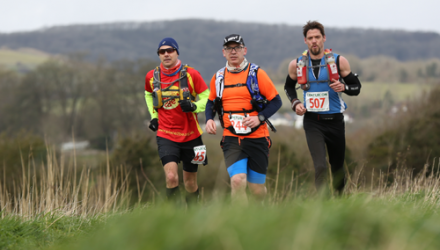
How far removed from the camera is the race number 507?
5.77 m

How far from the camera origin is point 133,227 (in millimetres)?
2256

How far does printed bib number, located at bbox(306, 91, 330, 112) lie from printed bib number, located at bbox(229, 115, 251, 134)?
92 centimetres

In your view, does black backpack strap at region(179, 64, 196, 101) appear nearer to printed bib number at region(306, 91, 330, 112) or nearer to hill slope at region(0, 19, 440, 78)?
printed bib number at region(306, 91, 330, 112)

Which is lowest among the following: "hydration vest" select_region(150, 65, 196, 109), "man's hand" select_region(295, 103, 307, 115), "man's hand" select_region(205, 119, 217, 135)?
"man's hand" select_region(205, 119, 217, 135)

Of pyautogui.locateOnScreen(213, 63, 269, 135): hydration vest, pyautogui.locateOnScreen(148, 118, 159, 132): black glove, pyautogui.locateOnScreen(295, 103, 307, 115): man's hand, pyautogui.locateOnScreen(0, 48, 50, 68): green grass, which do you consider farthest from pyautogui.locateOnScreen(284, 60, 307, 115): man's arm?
pyautogui.locateOnScreen(0, 48, 50, 68): green grass

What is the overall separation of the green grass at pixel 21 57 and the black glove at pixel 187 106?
117975mm

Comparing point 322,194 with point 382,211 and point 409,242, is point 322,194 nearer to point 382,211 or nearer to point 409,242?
point 382,211

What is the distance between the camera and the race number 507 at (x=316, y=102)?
5768mm

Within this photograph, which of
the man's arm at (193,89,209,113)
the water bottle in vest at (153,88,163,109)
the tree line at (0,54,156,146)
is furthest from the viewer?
the tree line at (0,54,156,146)

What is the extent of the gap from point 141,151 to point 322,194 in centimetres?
2953

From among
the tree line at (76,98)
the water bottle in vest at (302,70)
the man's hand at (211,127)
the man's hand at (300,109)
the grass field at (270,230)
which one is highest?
the water bottle in vest at (302,70)

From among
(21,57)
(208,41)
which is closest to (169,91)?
(208,41)

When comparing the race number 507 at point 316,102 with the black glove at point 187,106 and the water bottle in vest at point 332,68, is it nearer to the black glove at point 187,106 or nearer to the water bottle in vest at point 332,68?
the water bottle in vest at point 332,68

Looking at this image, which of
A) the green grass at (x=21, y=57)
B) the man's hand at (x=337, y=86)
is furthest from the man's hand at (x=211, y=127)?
the green grass at (x=21, y=57)
